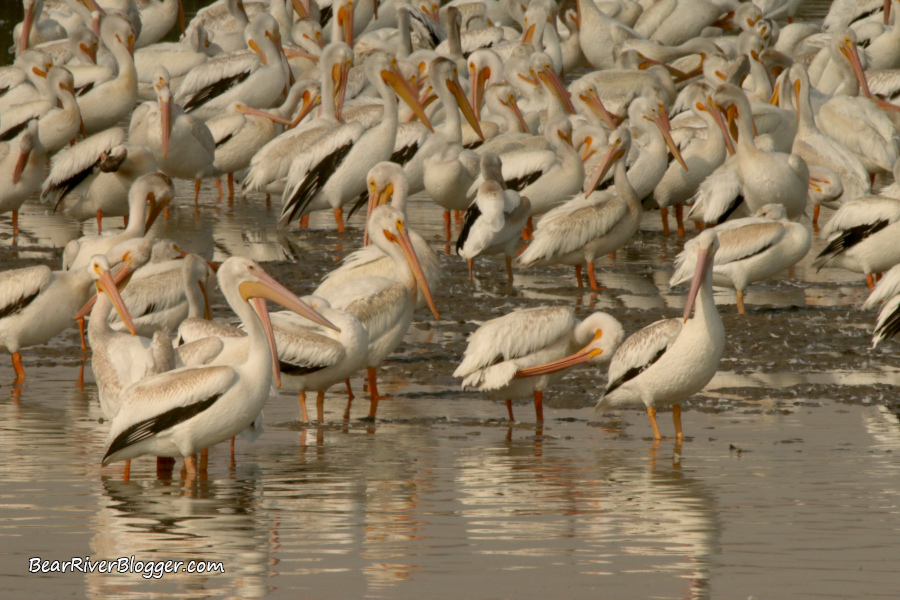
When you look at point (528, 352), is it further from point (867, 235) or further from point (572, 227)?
point (867, 235)

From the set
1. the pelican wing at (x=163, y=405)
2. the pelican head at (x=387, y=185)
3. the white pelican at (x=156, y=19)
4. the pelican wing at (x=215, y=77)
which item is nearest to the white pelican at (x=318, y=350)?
the pelican wing at (x=163, y=405)

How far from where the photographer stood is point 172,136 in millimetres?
13352

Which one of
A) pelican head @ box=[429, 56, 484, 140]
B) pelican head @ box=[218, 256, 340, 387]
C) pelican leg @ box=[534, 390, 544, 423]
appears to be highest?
pelican head @ box=[429, 56, 484, 140]

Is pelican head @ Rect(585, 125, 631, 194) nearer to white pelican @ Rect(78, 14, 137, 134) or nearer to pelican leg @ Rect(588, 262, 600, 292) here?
pelican leg @ Rect(588, 262, 600, 292)

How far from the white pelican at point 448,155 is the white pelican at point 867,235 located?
3148mm

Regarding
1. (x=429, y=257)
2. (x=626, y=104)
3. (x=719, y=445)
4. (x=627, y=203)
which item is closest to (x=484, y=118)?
(x=626, y=104)

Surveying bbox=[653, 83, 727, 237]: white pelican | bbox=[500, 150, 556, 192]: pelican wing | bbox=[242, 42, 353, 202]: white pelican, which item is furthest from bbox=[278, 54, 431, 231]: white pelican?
bbox=[653, 83, 727, 237]: white pelican

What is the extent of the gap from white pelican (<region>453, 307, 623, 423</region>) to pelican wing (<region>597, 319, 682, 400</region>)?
0.18 metres

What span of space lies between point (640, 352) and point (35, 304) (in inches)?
136

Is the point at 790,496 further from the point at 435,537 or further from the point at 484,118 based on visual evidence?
the point at 484,118

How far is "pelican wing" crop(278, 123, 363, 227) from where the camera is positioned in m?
12.5

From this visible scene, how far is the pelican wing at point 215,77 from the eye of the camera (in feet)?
51.7

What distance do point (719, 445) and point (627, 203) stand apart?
4.30 meters

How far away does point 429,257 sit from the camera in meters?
8.89
